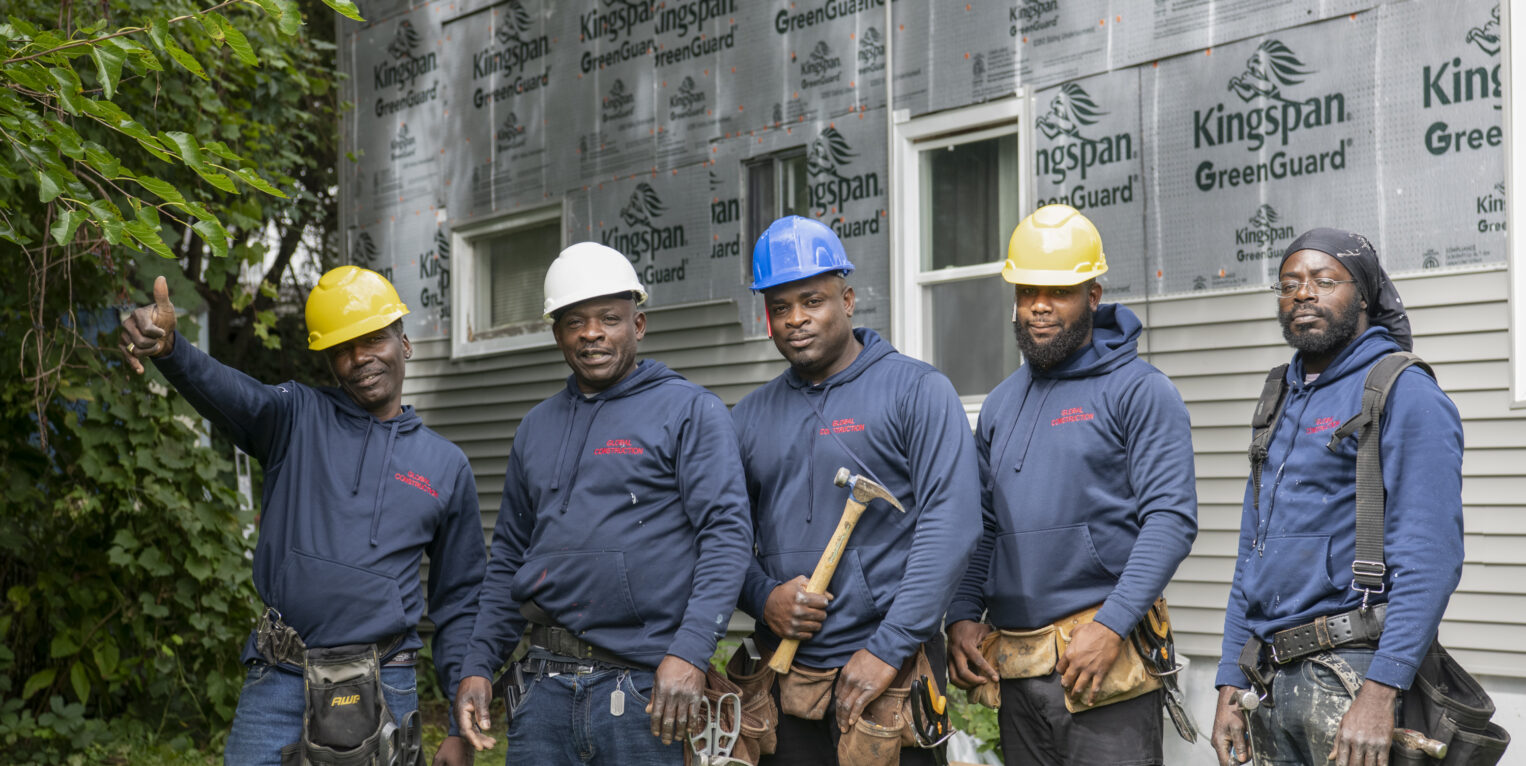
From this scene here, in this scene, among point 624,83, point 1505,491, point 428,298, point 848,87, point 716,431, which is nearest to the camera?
point 716,431

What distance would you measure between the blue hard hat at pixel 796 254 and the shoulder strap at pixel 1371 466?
1.31 meters

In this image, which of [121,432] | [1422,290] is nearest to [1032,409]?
[1422,290]

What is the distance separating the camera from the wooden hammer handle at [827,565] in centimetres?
338

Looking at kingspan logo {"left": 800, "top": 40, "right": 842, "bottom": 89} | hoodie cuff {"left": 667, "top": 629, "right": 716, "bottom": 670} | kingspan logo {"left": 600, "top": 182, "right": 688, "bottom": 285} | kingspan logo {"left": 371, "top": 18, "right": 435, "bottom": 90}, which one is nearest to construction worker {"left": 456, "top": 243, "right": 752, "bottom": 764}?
hoodie cuff {"left": 667, "top": 629, "right": 716, "bottom": 670}

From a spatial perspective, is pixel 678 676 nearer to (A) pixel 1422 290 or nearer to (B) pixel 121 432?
(A) pixel 1422 290

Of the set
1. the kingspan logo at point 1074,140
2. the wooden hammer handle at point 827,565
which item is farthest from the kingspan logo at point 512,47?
the wooden hammer handle at point 827,565

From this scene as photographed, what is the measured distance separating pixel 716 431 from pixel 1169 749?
11.7ft

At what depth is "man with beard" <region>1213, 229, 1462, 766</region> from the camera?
298 cm

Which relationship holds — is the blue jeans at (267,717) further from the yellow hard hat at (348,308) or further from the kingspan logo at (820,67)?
the kingspan logo at (820,67)

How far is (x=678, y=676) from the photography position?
10.7 ft

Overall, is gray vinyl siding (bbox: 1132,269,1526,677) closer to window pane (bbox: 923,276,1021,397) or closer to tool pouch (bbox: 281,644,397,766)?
window pane (bbox: 923,276,1021,397)

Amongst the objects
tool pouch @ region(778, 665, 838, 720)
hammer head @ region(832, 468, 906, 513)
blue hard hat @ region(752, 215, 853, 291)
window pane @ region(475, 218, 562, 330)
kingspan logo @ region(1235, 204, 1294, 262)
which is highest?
window pane @ region(475, 218, 562, 330)

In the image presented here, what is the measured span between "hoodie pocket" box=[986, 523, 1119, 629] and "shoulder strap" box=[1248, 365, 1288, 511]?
438 millimetres

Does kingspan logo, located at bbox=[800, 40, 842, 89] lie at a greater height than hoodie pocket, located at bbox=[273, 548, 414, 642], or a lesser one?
greater
